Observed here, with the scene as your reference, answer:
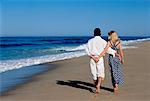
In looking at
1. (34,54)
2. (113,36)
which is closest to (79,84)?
(113,36)

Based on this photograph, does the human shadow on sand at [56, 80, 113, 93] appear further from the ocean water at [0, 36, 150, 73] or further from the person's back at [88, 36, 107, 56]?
the ocean water at [0, 36, 150, 73]

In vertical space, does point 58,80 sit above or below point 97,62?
below

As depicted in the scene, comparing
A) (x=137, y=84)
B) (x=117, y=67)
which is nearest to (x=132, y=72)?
(x=137, y=84)

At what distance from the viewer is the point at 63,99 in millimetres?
8961

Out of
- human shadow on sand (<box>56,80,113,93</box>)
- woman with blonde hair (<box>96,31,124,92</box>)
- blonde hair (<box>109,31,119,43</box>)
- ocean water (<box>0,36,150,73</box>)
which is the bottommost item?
ocean water (<box>0,36,150,73</box>)

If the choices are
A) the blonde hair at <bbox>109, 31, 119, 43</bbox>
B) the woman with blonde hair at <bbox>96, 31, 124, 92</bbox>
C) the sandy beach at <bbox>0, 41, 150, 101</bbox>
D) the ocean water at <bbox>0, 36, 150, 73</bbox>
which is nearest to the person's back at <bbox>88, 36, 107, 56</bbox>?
the woman with blonde hair at <bbox>96, 31, 124, 92</bbox>

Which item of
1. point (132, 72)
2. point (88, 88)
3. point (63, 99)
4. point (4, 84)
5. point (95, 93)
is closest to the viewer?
point (63, 99)

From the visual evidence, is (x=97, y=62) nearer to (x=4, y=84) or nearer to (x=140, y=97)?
(x=140, y=97)

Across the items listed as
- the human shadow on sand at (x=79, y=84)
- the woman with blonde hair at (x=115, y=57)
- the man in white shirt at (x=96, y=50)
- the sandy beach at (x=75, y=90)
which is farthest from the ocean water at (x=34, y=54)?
the woman with blonde hair at (x=115, y=57)

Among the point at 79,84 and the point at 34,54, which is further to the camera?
the point at 34,54

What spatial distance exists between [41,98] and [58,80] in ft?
10.7

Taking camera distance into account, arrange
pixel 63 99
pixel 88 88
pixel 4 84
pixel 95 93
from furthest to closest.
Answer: pixel 4 84, pixel 88 88, pixel 95 93, pixel 63 99

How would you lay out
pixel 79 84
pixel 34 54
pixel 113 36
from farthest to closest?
pixel 34 54 → pixel 79 84 → pixel 113 36

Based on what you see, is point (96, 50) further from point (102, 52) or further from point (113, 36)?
point (113, 36)
